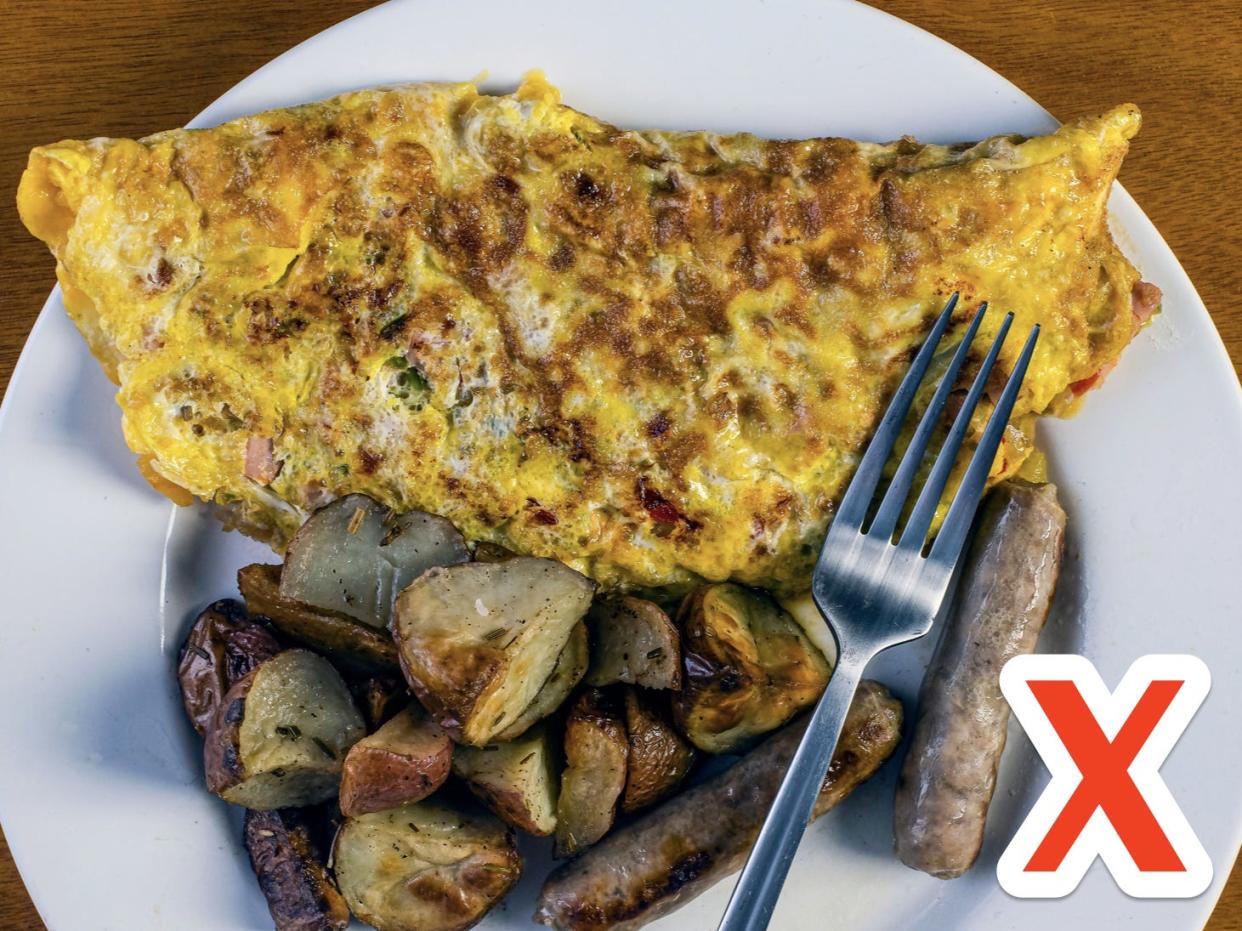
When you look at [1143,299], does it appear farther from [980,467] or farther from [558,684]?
[558,684]

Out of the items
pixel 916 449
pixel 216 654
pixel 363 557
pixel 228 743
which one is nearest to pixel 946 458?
pixel 916 449

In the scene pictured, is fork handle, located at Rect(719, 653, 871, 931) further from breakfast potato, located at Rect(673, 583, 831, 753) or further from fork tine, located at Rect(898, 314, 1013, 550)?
fork tine, located at Rect(898, 314, 1013, 550)

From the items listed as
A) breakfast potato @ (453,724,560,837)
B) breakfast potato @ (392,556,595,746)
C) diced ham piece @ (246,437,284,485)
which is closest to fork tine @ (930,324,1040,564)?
breakfast potato @ (392,556,595,746)

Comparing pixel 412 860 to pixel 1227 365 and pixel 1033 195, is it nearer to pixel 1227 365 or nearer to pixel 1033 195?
pixel 1033 195

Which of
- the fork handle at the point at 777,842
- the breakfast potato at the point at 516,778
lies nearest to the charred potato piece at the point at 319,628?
the breakfast potato at the point at 516,778

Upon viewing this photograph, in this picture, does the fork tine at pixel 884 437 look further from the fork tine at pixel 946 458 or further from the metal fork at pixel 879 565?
the fork tine at pixel 946 458

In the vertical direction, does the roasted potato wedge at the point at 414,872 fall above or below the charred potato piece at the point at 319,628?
below

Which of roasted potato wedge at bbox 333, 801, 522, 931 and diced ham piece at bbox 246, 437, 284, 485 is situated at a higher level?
diced ham piece at bbox 246, 437, 284, 485
